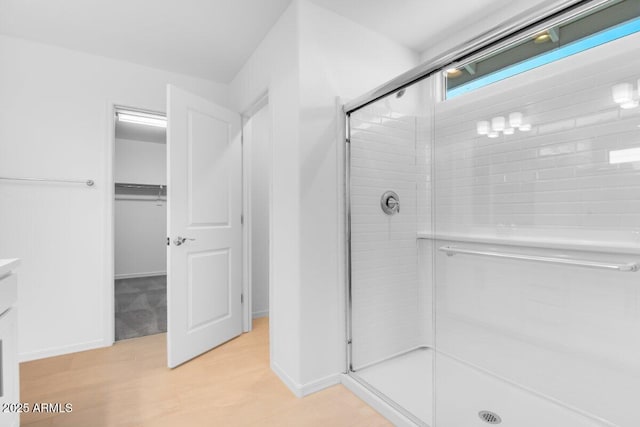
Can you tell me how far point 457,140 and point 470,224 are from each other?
559 mm

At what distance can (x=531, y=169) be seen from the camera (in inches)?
69.1

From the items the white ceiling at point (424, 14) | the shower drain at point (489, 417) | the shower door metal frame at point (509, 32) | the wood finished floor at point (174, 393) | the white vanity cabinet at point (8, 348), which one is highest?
the white ceiling at point (424, 14)

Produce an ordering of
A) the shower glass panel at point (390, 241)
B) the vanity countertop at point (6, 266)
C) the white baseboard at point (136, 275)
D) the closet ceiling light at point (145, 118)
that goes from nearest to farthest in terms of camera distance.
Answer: the vanity countertop at point (6, 266)
the shower glass panel at point (390, 241)
the closet ceiling light at point (145, 118)
the white baseboard at point (136, 275)

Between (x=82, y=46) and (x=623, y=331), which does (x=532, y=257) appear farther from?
(x=82, y=46)

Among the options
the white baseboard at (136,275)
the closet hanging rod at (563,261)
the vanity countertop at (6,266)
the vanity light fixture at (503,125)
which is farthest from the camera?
the white baseboard at (136,275)

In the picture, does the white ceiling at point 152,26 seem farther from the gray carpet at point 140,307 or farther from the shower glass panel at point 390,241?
the gray carpet at point 140,307

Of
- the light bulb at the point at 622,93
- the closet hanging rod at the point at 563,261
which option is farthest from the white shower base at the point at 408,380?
the light bulb at the point at 622,93

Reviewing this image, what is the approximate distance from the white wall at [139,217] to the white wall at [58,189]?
3.00 m

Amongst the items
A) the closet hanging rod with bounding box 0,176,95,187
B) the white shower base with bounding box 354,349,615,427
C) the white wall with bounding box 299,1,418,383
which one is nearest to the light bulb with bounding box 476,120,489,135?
the white wall with bounding box 299,1,418,383

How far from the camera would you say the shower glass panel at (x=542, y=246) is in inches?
57.0

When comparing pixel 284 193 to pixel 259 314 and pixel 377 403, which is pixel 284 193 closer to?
pixel 377 403

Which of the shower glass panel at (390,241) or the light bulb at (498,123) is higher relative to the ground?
the light bulb at (498,123)

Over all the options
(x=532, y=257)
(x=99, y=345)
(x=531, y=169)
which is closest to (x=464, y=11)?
(x=531, y=169)

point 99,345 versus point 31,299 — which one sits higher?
point 31,299
